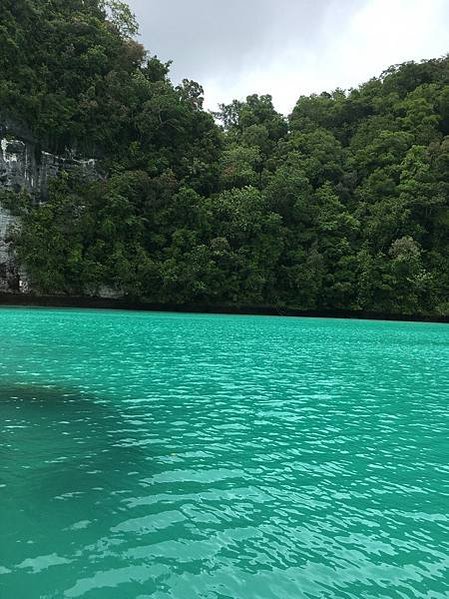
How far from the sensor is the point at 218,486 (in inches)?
177

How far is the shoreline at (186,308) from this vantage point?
33.8 metres

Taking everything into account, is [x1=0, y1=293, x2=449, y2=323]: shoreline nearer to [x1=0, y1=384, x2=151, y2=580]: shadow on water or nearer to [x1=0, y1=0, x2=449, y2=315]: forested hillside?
[x1=0, y1=0, x2=449, y2=315]: forested hillside

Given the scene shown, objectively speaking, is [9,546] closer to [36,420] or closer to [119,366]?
[36,420]

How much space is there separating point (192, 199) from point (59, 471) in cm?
3441

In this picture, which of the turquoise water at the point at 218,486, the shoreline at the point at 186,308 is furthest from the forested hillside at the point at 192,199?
the turquoise water at the point at 218,486

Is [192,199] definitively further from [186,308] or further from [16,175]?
[16,175]

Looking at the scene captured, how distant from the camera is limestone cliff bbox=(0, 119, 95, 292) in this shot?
33.0 metres

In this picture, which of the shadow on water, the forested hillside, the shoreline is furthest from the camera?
the forested hillside

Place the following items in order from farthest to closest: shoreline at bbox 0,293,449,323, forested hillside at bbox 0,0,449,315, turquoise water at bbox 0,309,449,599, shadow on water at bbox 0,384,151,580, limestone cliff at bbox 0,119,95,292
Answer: forested hillside at bbox 0,0,449,315, shoreline at bbox 0,293,449,323, limestone cliff at bbox 0,119,95,292, shadow on water at bbox 0,384,151,580, turquoise water at bbox 0,309,449,599

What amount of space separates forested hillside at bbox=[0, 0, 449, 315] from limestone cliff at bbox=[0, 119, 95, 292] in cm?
85

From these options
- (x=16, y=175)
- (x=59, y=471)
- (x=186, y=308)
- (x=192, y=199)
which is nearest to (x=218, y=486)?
(x=59, y=471)

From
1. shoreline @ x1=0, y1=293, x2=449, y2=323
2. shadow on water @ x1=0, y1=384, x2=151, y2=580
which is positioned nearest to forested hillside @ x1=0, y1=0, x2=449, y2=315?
shoreline @ x1=0, y1=293, x2=449, y2=323

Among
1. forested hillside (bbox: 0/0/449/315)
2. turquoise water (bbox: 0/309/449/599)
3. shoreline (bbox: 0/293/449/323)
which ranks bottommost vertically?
turquoise water (bbox: 0/309/449/599)

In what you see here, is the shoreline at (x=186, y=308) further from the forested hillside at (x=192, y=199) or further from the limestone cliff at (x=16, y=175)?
the limestone cliff at (x=16, y=175)
